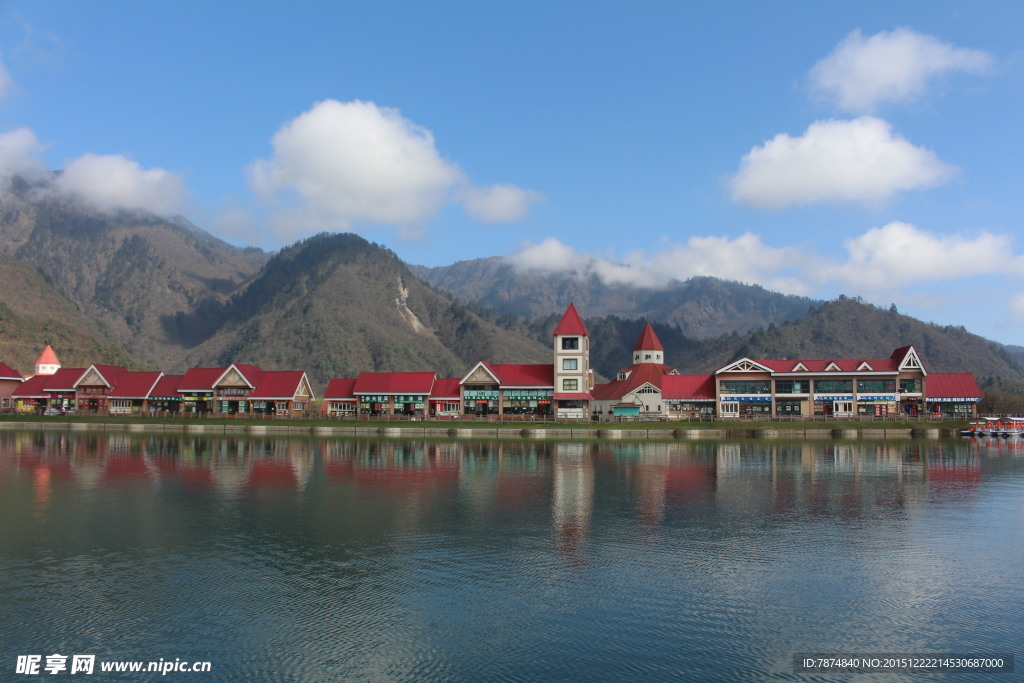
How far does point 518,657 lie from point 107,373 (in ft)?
371

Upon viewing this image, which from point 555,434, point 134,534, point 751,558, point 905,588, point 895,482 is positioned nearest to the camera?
point 905,588

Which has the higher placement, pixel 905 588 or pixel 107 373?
pixel 107 373

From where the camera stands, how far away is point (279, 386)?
10562 centimetres

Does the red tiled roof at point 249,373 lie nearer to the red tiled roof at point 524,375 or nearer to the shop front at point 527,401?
the red tiled roof at point 524,375

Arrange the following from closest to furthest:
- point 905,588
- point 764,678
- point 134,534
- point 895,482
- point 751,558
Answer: point 764,678
point 905,588
point 751,558
point 134,534
point 895,482

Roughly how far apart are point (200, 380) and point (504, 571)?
310 feet

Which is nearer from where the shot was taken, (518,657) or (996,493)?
(518,657)

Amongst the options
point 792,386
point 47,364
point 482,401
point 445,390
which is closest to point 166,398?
point 47,364

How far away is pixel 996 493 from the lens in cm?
4306

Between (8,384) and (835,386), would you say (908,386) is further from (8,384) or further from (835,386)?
(8,384)

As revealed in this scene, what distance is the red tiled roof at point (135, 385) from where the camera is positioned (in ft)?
363

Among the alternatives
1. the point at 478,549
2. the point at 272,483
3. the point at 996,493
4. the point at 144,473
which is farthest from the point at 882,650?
the point at 144,473

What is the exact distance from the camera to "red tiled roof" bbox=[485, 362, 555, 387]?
318 ft

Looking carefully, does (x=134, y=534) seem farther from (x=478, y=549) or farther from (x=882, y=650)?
(x=882, y=650)
